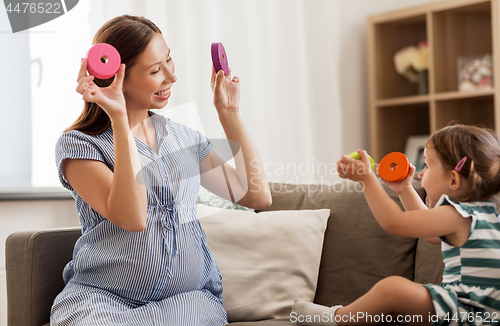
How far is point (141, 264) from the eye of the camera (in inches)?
46.7

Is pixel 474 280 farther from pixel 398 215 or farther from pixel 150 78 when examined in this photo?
pixel 150 78

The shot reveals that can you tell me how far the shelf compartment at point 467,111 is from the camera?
9.37 feet

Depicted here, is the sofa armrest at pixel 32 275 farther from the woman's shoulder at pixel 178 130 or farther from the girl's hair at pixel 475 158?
the girl's hair at pixel 475 158

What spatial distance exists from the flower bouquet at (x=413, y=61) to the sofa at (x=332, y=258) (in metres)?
1.51

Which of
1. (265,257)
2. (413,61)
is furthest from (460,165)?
(413,61)

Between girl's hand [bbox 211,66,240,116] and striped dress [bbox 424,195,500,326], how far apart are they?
0.57 m

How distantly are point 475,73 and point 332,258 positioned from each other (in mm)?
1643

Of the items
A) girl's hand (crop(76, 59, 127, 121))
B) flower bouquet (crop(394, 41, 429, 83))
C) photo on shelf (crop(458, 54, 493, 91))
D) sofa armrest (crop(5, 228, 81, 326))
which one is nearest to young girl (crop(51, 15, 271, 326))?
girl's hand (crop(76, 59, 127, 121))

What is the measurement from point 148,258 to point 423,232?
0.62 meters

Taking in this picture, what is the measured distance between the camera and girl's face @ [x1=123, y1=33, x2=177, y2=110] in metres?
1.25

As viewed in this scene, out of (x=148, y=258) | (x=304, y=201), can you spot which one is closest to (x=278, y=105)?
(x=304, y=201)

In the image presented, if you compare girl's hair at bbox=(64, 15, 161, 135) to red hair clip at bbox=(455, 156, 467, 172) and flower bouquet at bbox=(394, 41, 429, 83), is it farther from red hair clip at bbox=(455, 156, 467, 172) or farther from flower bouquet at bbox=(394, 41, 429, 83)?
flower bouquet at bbox=(394, 41, 429, 83)

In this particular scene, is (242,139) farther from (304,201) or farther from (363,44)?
(363,44)

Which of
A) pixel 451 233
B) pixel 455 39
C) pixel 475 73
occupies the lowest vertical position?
pixel 451 233
